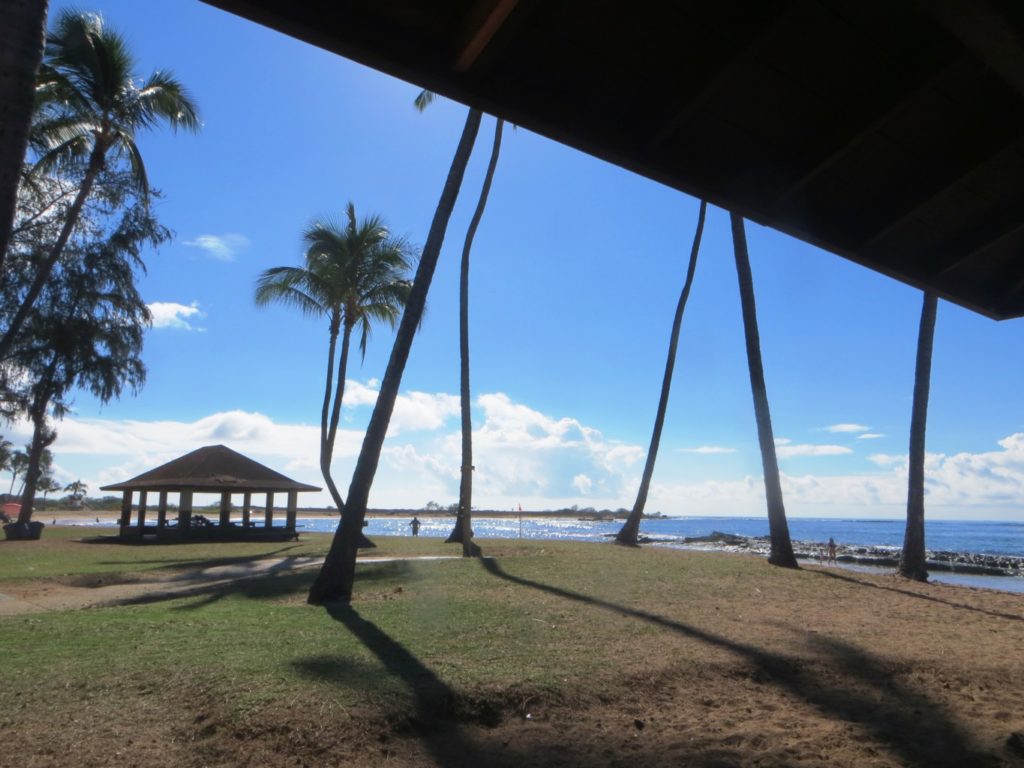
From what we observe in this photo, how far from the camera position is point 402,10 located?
3014 mm

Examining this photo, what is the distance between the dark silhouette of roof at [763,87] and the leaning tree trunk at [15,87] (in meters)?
1.70

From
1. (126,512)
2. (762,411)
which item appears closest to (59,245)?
(126,512)

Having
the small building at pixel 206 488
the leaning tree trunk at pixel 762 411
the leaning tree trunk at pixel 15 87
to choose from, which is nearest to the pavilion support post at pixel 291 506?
the small building at pixel 206 488

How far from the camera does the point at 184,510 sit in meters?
28.0

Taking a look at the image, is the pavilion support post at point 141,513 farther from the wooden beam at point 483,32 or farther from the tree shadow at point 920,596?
the wooden beam at point 483,32

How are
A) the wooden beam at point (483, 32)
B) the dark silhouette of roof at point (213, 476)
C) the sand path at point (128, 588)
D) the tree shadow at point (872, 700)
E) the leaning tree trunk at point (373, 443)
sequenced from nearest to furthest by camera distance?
the wooden beam at point (483, 32) < the tree shadow at point (872, 700) < the leaning tree trunk at point (373, 443) < the sand path at point (128, 588) < the dark silhouette of roof at point (213, 476)

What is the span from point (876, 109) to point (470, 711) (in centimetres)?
532

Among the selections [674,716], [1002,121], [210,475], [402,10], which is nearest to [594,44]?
[402,10]

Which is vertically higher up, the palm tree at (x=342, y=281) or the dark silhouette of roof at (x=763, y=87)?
the palm tree at (x=342, y=281)

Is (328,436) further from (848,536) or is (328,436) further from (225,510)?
(848,536)

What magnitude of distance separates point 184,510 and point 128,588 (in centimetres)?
1549

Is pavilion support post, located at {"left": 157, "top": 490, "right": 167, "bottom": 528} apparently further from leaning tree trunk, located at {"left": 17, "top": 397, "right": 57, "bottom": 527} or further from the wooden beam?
the wooden beam

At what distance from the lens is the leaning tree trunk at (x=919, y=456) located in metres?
17.4

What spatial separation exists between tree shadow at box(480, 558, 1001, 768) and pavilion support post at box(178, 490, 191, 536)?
23435 millimetres
